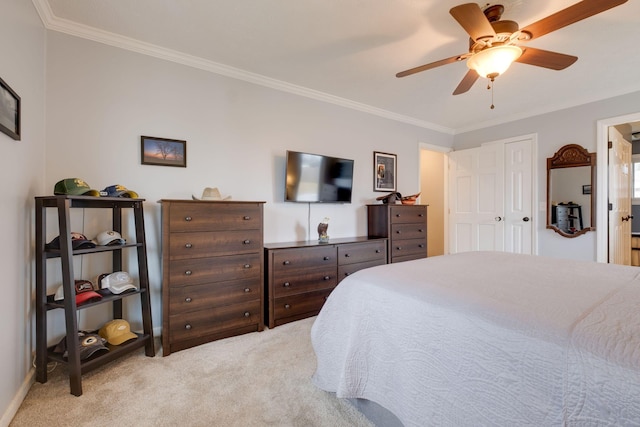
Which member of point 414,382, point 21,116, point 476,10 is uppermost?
point 476,10

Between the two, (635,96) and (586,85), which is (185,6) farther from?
(635,96)

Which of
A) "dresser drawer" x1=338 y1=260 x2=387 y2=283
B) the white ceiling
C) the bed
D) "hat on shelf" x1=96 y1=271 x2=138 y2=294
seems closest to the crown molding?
the white ceiling

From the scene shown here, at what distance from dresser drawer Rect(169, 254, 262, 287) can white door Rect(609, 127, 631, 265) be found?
4227 millimetres

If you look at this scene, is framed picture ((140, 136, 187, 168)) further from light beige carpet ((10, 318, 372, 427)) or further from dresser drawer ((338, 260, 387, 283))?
dresser drawer ((338, 260, 387, 283))

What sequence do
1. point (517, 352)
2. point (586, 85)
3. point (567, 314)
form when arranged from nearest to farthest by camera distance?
point (517, 352), point (567, 314), point (586, 85)

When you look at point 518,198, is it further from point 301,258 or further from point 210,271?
point 210,271

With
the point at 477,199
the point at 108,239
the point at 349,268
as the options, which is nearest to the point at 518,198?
the point at 477,199

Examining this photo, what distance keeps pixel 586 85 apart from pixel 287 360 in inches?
169

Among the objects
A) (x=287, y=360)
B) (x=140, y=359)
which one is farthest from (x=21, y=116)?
(x=287, y=360)

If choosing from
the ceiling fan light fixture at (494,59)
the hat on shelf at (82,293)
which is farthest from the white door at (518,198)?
the hat on shelf at (82,293)

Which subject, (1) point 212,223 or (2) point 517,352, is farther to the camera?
(1) point 212,223

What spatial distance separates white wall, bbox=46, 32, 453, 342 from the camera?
2227 mm

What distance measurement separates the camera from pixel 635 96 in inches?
129

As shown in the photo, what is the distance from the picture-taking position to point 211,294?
2.37 metres
